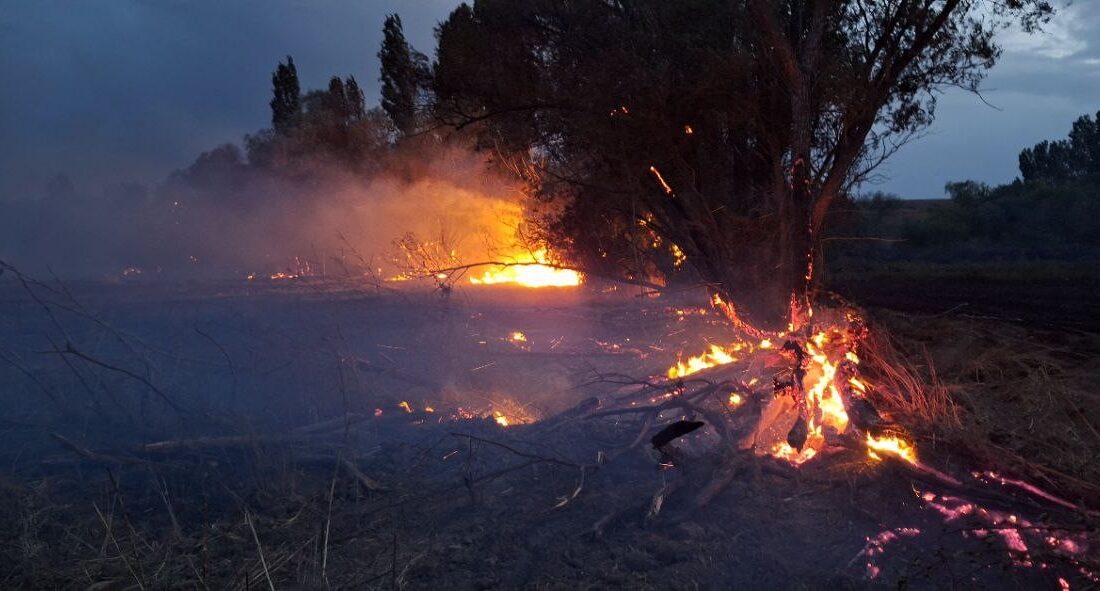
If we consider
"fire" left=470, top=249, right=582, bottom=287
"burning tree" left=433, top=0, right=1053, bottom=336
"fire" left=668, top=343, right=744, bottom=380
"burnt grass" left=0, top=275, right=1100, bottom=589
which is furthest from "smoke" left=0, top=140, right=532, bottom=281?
"burnt grass" left=0, top=275, right=1100, bottom=589

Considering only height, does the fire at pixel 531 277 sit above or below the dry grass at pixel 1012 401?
above

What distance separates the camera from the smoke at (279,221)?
76.9ft

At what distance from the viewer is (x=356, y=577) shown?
183 inches

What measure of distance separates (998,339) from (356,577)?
32.4 ft

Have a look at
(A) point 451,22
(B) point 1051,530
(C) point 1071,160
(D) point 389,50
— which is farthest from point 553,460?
(C) point 1071,160

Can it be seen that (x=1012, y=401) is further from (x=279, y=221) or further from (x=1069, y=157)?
(x=1069, y=157)

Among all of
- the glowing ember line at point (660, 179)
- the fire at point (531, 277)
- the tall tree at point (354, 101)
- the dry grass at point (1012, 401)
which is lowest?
the dry grass at point (1012, 401)

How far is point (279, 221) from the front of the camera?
33094 mm

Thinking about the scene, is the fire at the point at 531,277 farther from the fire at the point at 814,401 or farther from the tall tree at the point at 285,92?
the tall tree at the point at 285,92

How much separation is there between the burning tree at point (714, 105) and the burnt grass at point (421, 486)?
9.93 ft

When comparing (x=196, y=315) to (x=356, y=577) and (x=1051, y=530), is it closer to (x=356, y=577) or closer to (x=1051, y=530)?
(x=356, y=577)

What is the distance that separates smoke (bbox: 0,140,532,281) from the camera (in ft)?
76.9

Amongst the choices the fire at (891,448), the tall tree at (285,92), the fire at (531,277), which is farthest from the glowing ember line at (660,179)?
the tall tree at (285,92)

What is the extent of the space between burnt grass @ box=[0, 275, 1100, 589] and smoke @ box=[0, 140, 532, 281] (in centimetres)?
1139
